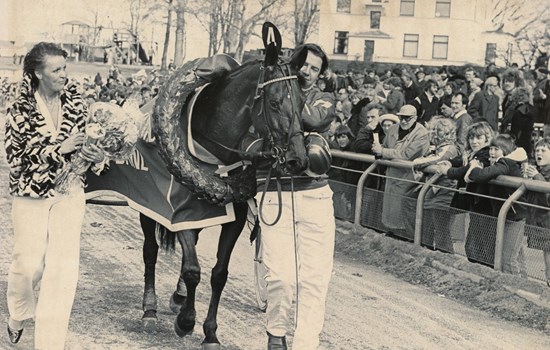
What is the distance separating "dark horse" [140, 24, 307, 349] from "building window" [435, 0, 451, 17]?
8635 millimetres

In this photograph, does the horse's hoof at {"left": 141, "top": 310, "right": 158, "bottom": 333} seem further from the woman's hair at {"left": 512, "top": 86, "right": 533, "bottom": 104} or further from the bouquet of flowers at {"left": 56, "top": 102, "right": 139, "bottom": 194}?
the woman's hair at {"left": 512, "top": 86, "right": 533, "bottom": 104}

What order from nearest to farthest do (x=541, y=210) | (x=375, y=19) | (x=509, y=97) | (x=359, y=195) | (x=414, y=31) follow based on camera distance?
(x=541, y=210)
(x=359, y=195)
(x=509, y=97)
(x=375, y=19)
(x=414, y=31)

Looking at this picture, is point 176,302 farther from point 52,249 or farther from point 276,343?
point 52,249

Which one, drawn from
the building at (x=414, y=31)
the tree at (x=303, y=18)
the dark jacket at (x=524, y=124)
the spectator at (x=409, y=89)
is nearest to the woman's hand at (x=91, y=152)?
the building at (x=414, y=31)

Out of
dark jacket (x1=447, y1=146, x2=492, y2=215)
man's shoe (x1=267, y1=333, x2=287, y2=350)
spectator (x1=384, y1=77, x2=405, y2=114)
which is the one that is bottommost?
man's shoe (x1=267, y1=333, x2=287, y2=350)

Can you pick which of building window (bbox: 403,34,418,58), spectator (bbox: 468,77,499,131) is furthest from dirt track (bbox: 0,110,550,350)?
building window (bbox: 403,34,418,58)

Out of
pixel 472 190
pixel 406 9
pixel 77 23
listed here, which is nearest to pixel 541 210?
pixel 472 190

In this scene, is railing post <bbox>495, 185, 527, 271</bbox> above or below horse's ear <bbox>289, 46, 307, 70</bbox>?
below

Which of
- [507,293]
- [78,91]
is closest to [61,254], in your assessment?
[78,91]

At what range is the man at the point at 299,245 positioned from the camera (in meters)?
5.44

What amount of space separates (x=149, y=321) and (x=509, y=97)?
831 cm

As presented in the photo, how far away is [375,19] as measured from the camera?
51.2 feet

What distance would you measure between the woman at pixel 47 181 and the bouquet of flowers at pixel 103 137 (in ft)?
0.13

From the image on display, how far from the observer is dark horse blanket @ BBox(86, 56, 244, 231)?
5973mm
